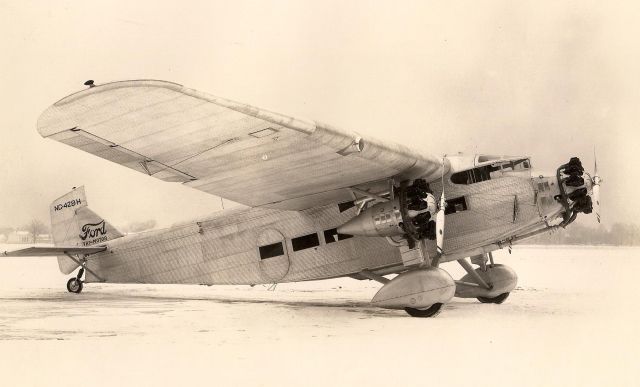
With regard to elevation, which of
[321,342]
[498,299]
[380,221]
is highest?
[380,221]

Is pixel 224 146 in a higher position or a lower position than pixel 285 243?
higher

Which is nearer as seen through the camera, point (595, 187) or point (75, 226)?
point (595, 187)

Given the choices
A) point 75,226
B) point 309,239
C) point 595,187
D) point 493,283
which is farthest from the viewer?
point 75,226

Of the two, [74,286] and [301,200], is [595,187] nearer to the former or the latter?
[301,200]

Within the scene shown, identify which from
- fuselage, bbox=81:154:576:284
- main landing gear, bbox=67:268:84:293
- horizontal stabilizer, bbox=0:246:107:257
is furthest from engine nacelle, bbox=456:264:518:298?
main landing gear, bbox=67:268:84:293

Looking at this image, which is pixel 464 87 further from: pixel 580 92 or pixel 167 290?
pixel 167 290

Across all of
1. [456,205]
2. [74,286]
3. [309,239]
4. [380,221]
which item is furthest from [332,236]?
[74,286]
